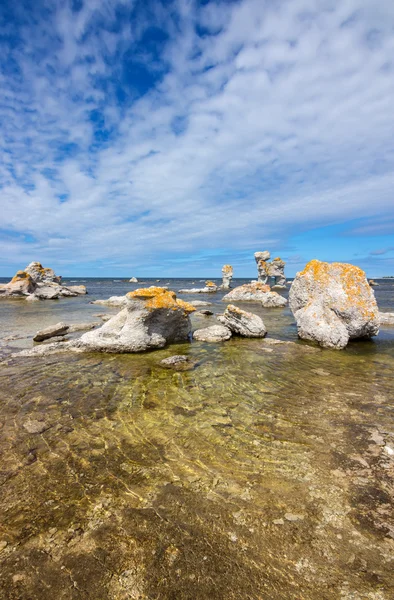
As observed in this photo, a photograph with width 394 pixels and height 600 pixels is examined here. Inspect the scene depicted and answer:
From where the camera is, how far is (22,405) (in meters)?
6.97

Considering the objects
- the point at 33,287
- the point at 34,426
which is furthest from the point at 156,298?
the point at 33,287

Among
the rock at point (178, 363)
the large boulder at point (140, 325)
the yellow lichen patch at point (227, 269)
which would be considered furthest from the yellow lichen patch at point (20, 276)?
the rock at point (178, 363)

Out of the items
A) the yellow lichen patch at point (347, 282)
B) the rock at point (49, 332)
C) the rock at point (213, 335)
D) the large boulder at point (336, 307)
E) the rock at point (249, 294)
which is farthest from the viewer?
the rock at point (249, 294)

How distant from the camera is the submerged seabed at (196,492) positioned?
2912mm

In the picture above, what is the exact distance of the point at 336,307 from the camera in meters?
14.8

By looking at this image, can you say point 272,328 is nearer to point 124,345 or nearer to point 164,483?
point 124,345

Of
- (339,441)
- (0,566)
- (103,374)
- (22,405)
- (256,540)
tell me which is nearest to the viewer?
(0,566)

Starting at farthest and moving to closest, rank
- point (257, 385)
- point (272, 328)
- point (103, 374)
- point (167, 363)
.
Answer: point (272, 328), point (167, 363), point (103, 374), point (257, 385)

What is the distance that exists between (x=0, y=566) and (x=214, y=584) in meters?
2.28

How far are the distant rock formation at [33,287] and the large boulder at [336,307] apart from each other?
4207cm

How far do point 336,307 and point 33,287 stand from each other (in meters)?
54.6

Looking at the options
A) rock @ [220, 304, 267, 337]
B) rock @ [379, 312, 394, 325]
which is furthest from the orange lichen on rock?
rock @ [379, 312, 394, 325]

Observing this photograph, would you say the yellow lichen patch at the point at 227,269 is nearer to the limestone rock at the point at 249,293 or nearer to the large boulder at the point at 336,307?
the limestone rock at the point at 249,293

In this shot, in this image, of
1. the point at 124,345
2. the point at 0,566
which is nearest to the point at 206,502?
the point at 0,566
